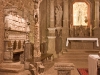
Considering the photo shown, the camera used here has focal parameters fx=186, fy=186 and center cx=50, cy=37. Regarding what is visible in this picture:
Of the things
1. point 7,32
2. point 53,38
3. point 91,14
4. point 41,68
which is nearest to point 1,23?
point 7,32

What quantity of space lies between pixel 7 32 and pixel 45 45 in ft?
21.0

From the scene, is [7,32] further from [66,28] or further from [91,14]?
[91,14]

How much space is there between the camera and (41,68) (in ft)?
23.9

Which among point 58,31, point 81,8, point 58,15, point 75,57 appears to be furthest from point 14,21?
point 81,8

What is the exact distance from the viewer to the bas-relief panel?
14703mm

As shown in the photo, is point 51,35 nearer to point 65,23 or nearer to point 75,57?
point 65,23

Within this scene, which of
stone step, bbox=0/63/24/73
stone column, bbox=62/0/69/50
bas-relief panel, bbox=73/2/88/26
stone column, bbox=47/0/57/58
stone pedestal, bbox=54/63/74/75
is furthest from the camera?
bas-relief panel, bbox=73/2/88/26

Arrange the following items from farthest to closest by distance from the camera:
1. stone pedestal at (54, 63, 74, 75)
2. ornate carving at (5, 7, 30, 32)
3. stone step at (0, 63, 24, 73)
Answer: ornate carving at (5, 7, 30, 32), stone step at (0, 63, 24, 73), stone pedestal at (54, 63, 74, 75)

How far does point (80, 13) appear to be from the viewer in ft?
48.5

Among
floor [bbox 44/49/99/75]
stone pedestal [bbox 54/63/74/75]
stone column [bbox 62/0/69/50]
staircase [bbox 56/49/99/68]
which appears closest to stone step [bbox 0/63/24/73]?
stone pedestal [bbox 54/63/74/75]

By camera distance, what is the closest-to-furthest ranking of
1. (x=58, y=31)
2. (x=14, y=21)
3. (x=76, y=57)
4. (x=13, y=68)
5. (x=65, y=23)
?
(x=13, y=68), (x=14, y=21), (x=76, y=57), (x=58, y=31), (x=65, y=23)

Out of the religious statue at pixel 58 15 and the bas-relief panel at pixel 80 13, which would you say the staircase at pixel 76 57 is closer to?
the religious statue at pixel 58 15

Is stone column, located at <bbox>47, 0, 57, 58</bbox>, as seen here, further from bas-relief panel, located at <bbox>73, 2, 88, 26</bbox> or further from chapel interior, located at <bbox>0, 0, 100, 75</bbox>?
bas-relief panel, located at <bbox>73, 2, 88, 26</bbox>

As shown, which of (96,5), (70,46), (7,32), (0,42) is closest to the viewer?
(0,42)
